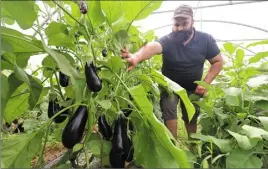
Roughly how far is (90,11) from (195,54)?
1215 millimetres

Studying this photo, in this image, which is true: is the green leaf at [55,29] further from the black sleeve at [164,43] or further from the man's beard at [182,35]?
the man's beard at [182,35]

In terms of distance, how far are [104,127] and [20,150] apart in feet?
0.74

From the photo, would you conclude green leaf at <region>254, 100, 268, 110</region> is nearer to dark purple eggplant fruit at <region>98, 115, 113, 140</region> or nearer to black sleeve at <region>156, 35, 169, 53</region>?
dark purple eggplant fruit at <region>98, 115, 113, 140</region>

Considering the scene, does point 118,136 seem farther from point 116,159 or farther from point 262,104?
point 262,104

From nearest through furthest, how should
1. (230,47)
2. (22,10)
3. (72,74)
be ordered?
(22,10) → (72,74) → (230,47)

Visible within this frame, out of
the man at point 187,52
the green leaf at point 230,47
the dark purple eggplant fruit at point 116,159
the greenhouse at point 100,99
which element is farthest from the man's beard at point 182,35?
the dark purple eggplant fruit at point 116,159

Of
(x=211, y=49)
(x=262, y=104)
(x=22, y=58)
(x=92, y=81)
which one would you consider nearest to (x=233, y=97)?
(x=262, y=104)

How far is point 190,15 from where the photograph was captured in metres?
1.99

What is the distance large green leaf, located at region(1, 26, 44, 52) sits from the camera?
73 cm

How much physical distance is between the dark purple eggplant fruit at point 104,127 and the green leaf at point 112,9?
0.27 m

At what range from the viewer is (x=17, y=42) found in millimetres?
798

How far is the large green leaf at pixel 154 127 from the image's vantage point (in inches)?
29.9

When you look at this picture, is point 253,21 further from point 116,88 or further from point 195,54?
point 116,88

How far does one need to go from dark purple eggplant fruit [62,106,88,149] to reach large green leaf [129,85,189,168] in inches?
5.5
